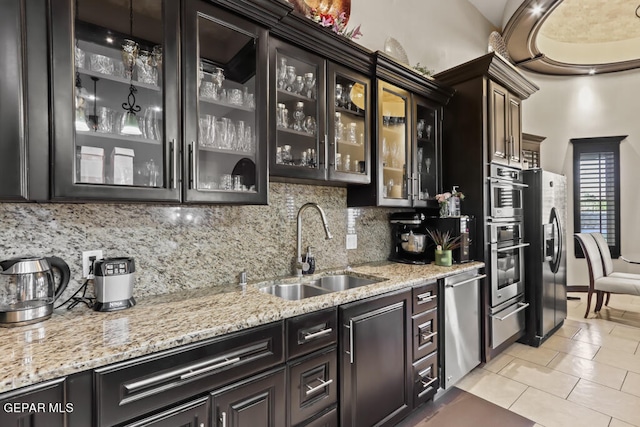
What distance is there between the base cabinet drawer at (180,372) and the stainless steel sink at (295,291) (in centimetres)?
67

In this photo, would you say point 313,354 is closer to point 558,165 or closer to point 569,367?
point 569,367

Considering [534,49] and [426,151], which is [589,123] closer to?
[534,49]

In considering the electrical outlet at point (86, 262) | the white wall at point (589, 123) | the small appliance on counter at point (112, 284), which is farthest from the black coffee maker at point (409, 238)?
the white wall at point (589, 123)

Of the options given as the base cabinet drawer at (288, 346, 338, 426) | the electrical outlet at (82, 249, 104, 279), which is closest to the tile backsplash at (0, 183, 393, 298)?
the electrical outlet at (82, 249, 104, 279)

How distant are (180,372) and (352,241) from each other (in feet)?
5.70

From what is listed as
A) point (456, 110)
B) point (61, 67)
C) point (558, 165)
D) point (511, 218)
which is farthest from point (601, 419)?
point (558, 165)

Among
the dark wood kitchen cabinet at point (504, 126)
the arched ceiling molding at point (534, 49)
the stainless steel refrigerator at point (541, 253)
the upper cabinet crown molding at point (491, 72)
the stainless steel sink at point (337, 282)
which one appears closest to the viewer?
the stainless steel sink at point (337, 282)

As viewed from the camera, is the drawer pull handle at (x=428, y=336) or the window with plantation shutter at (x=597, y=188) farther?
the window with plantation shutter at (x=597, y=188)

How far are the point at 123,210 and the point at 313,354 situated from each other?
44.1 inches

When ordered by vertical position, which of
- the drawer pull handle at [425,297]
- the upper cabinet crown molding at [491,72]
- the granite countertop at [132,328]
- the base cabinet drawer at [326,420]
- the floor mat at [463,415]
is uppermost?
the upper cabinet crown molding at [491,72]

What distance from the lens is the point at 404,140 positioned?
257 centimetres

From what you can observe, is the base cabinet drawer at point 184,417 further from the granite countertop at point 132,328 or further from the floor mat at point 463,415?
the floor mat at point 463,415

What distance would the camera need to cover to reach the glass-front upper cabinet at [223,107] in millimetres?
1448

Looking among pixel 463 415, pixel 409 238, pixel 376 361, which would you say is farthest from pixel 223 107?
pixel 463 415
